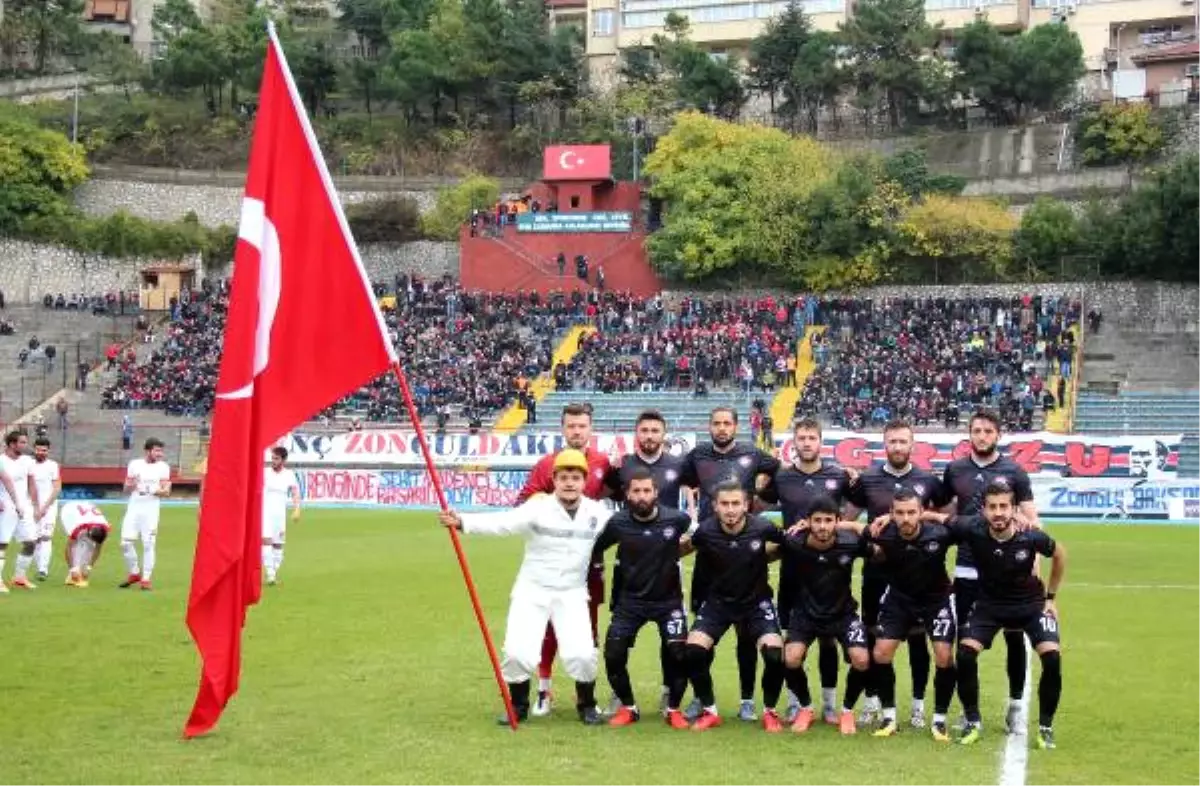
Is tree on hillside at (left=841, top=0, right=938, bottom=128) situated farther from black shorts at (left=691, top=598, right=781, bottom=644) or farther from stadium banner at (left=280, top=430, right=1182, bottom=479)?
black shorts at (left=691, top=598, right=781, bottom=644)

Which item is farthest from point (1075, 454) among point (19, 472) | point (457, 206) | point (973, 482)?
point (457, 206)

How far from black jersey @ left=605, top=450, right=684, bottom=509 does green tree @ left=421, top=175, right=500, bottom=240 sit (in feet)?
210

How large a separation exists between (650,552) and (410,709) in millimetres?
2159

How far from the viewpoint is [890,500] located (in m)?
12.4

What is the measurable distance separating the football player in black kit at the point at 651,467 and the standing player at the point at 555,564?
306 millimetres

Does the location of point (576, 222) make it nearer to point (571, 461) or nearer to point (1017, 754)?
point (571, 461)

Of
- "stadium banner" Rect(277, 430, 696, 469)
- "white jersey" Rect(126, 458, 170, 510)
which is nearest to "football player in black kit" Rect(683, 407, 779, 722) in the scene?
"white jersey" Rect(126, 458, 170, 510)

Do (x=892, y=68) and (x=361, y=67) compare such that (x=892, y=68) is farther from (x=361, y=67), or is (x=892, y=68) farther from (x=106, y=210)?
(x=106, y=210)

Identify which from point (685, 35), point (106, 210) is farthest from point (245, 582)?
point (685, 35)

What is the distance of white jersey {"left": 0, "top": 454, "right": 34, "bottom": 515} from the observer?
21094mm

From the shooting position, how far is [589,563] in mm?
12359

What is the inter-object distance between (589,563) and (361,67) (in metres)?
81.9

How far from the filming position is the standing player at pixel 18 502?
69.0 feet

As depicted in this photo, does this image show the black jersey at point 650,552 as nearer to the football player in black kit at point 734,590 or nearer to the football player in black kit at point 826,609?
the football player in black kit at point 734,590
